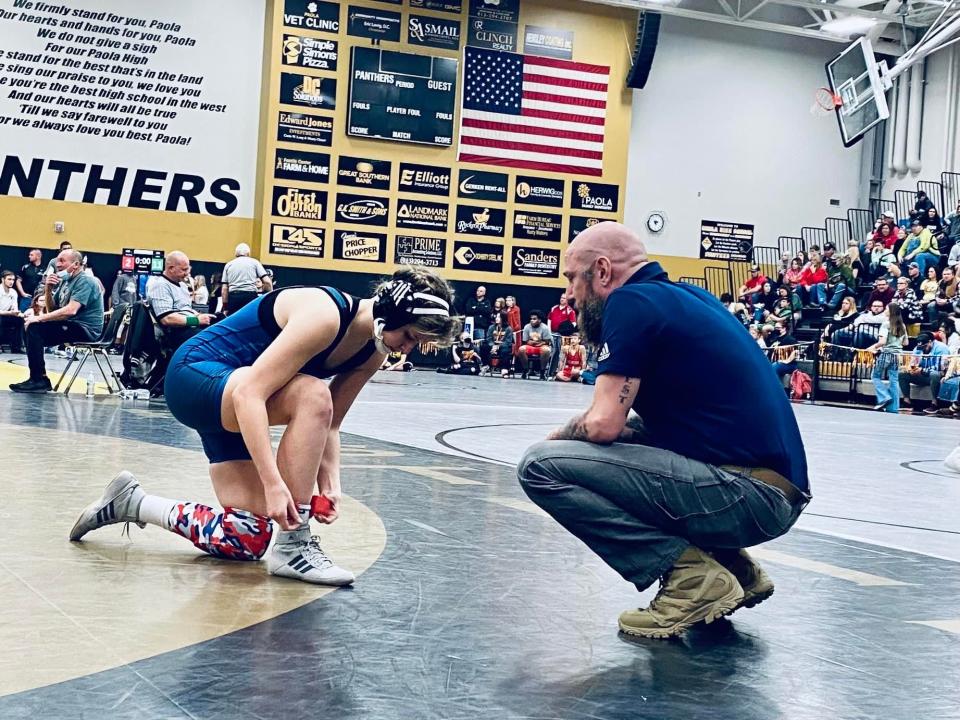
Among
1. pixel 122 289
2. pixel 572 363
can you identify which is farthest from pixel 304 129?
pixel 572 363

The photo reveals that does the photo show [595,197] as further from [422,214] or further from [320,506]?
[320,506]

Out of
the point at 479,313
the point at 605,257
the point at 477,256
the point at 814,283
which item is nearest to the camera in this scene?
the point at 605,257

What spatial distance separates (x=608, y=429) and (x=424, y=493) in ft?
6.92

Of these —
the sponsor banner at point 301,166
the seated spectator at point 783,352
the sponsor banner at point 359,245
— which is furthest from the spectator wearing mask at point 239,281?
the seated spectator at point 783,352

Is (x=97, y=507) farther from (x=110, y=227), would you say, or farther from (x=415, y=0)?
(x=415, y=0)

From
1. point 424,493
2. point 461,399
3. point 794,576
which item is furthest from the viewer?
point 461,399

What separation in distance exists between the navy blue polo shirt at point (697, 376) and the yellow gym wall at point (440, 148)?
56.8 feet

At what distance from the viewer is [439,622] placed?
2.62 m

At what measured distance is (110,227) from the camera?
743 inches

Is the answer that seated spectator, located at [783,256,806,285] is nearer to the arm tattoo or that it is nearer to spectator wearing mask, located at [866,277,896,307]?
spectator wearing mask, located at [866,277,896,307]

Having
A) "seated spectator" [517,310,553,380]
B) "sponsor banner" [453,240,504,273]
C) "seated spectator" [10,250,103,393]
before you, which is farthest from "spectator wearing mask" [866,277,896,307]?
"seated spectator" [10,250,103,393]

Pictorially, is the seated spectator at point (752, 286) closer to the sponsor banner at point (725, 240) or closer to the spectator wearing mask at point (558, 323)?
the sponsor banner at point (725, 240)

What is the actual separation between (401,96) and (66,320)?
12.1 metres

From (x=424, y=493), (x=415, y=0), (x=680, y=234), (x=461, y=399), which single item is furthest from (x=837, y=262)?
(x=424, y=493)
